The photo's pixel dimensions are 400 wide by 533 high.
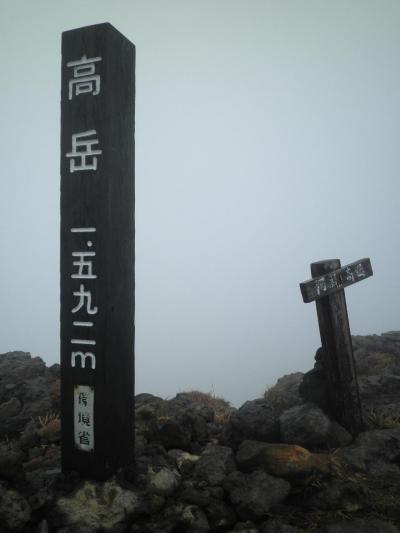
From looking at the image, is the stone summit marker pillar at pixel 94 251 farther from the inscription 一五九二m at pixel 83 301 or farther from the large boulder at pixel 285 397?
the large boulder at pixel 285 397

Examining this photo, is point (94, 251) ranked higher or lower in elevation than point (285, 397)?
higher

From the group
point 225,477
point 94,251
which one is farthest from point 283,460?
point 94,251

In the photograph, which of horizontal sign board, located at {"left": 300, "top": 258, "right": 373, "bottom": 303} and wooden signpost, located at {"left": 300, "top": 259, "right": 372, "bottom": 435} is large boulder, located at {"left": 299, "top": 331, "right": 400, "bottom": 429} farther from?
horizontal sign board, located at {"left": 300, "top": 258, "right": 373, "bottom": 303}

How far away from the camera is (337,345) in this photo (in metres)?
6.68

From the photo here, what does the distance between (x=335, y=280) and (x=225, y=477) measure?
3337 mm

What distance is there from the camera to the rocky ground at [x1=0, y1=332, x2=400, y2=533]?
467 cm

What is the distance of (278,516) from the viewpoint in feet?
15.6

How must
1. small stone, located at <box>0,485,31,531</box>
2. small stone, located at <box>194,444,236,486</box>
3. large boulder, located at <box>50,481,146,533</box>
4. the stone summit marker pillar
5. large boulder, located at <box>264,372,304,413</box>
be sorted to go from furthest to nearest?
large boulder, located at <box>264,372,304,413</box> < small stone, located at <box>194,444,236,486</box> < the stone summit marker pillar < large boulder, located at <box>50,481,146,533</box> < small stone, located at <box>0,485,31,531</box>

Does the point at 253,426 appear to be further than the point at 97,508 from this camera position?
Yes

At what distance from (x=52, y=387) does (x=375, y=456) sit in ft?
20.2

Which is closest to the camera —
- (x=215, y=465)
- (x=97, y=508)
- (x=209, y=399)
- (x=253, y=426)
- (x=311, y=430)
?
(x=97, y=508)

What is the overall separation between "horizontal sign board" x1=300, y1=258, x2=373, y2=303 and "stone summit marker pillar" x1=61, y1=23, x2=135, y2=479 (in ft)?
8.70

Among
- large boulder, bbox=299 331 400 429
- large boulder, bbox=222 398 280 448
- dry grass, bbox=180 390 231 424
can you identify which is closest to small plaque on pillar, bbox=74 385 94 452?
large boulder, bbox=222 398 280 448

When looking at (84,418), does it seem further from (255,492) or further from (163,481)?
(255,492)
